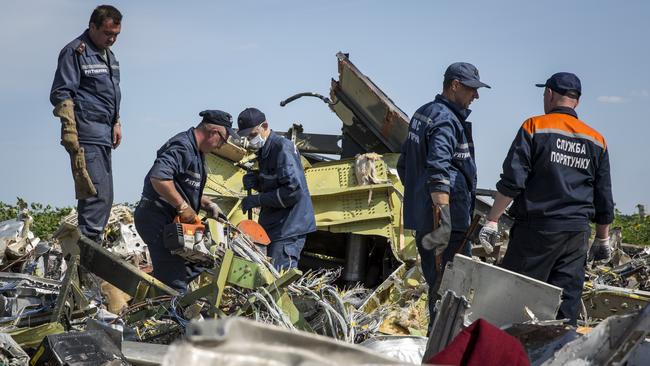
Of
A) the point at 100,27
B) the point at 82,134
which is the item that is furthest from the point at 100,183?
the point at 100,27

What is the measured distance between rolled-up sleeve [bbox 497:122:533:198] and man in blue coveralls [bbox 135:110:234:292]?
6.86 feet

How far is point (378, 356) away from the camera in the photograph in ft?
6.55

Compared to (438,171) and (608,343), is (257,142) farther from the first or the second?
(608,343)

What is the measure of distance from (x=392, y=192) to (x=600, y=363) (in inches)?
228

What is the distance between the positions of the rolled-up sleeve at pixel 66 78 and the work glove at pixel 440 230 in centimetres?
278

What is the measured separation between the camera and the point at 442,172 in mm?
5961

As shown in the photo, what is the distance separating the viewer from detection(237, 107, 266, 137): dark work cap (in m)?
7.30

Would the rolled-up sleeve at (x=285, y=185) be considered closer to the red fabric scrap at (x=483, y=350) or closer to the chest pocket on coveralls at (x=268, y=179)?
the chest pocket on coveralls at (x=268, y=179)

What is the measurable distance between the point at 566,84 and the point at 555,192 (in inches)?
26.8

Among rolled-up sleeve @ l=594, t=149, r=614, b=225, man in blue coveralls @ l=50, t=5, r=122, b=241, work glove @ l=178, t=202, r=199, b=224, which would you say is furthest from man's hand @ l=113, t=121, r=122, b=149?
rolled-up sleeve @ l=594, t=149, r=614, b=225

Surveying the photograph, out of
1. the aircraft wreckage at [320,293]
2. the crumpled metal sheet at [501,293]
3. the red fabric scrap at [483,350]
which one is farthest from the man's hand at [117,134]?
the red fabric scrap at [483,350]

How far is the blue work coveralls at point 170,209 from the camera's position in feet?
21.4

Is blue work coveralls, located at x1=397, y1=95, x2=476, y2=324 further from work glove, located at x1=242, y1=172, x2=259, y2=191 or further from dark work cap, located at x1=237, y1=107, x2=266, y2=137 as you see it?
work glove, located at x1=242, y1=172, x2=259, y2=191

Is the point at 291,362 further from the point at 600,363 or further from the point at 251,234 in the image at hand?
the point at 251,234
